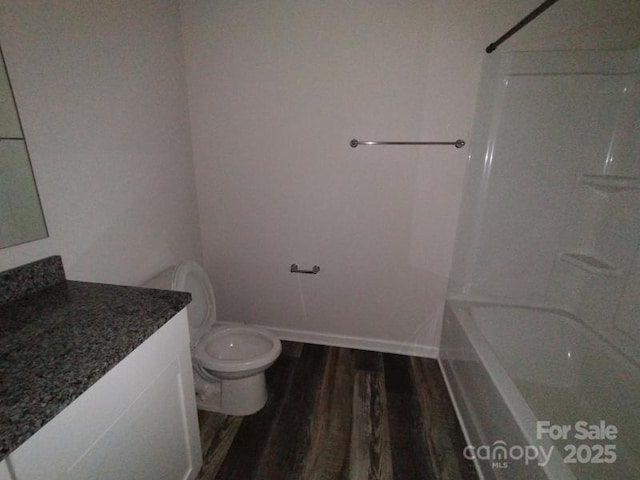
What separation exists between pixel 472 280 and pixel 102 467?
6.29ft

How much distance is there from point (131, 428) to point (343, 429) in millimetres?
1041

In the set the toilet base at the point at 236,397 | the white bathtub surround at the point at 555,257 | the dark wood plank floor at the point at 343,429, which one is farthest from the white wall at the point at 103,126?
the white bathtub surround at the point at 555,257

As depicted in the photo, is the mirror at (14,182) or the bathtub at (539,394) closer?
the mirror at (14,182)

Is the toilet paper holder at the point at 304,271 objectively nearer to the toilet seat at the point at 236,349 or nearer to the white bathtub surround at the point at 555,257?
the toilet seat at the point at 236,349

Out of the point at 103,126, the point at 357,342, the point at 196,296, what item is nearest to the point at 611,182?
the point at 357,342

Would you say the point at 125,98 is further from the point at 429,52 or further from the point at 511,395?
the point at 511,395

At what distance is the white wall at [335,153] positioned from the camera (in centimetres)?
152

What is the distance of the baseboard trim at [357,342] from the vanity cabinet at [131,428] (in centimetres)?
107

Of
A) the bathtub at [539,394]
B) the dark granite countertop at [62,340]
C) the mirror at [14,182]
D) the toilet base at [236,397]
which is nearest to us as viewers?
the dark granite countertop at [62,340]

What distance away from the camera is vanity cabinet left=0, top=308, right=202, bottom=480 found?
1.78 ft

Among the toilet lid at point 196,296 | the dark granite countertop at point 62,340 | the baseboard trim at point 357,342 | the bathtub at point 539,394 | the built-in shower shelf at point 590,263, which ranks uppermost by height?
the dark granite countertop at point 62,340

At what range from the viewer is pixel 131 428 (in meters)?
0.77

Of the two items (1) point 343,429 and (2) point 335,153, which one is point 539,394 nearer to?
(1) point 343,429

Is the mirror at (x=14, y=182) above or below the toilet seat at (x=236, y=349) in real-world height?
above
